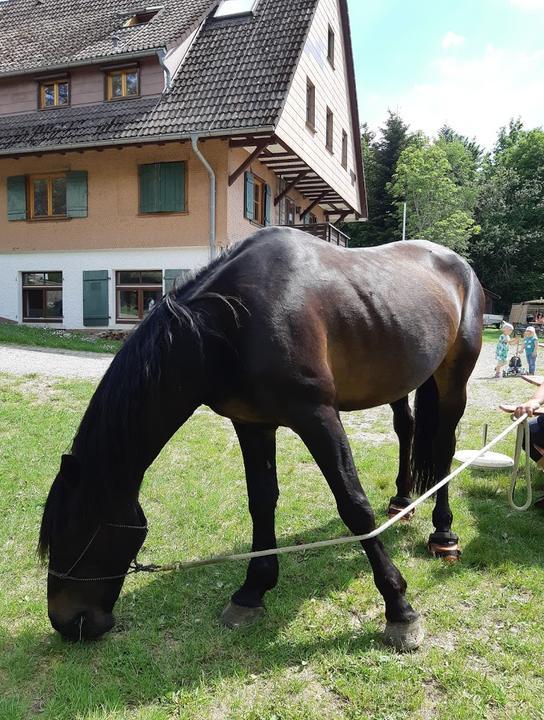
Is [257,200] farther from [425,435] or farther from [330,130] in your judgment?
[425,435]

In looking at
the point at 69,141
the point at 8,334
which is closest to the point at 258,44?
the point at 69,141

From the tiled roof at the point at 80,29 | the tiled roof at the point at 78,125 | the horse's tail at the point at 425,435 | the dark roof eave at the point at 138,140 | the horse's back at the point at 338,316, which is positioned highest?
the tiled roof at the point at 80,29

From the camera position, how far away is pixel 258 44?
49.3 ft

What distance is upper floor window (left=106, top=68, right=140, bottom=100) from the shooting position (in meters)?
15.3

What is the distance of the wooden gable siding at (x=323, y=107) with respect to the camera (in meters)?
14.9

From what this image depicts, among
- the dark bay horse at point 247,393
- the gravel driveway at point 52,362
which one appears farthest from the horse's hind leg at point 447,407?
the gravel driveway at point 52,362

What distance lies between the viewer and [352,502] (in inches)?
91.5

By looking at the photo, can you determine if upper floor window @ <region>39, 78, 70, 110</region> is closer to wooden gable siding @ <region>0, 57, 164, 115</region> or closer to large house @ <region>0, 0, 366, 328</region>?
large house @ <region>0, 0, 366, 328</region>

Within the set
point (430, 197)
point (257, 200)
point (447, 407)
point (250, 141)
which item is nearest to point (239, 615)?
point (447, 407)

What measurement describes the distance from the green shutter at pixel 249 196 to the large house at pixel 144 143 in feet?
0.16

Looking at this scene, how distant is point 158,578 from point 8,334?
11.4 meters

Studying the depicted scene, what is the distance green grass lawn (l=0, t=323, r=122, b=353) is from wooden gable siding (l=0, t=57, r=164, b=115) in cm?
697

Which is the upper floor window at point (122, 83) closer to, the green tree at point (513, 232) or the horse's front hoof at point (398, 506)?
the horse's front hoof at point (398, 506)

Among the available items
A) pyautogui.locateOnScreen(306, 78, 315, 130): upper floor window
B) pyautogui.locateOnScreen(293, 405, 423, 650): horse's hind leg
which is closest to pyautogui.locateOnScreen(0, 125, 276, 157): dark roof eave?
pyautogui.locateOnScreen(306, 78, 315, 130): upper floor window
